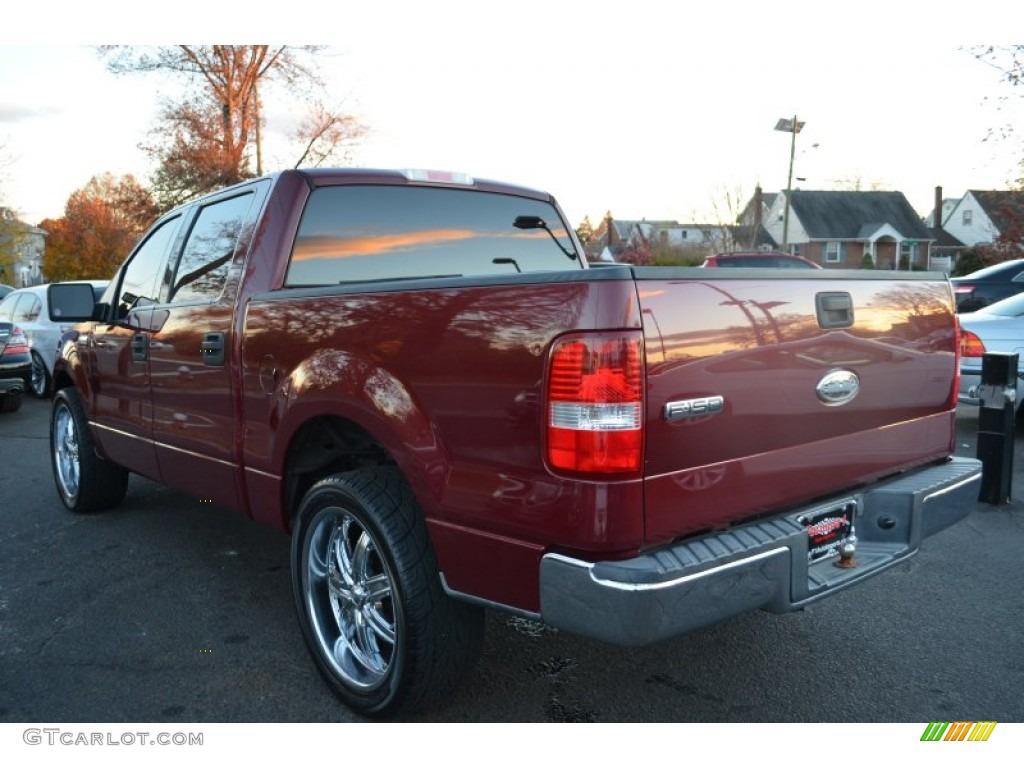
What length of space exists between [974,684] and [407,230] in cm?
292

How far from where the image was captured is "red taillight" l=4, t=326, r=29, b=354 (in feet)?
32.6

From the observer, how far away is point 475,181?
13.6 feet

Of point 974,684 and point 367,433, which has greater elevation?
point 367,433

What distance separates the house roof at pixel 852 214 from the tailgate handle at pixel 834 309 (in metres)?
59.6

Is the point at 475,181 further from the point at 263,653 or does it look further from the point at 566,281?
the point at 263,653

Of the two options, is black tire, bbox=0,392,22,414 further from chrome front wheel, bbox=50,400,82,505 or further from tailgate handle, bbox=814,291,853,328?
tailgate handle, bbox=814,291,853,328

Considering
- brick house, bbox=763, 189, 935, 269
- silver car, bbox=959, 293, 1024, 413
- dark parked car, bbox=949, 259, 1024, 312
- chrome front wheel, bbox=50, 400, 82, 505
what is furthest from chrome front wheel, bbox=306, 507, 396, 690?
brick house, bbox=763, 189, 935, 269

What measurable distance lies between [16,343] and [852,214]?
2352 inches

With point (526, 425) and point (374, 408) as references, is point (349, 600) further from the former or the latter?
point (526, 425)

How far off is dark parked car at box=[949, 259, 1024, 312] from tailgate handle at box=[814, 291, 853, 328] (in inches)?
338

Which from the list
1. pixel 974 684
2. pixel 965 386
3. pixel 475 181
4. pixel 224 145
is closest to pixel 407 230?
pixel 475 181

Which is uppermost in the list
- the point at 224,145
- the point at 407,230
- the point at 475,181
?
the point at 224,145

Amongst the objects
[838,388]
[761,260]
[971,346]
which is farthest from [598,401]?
[761,260]
